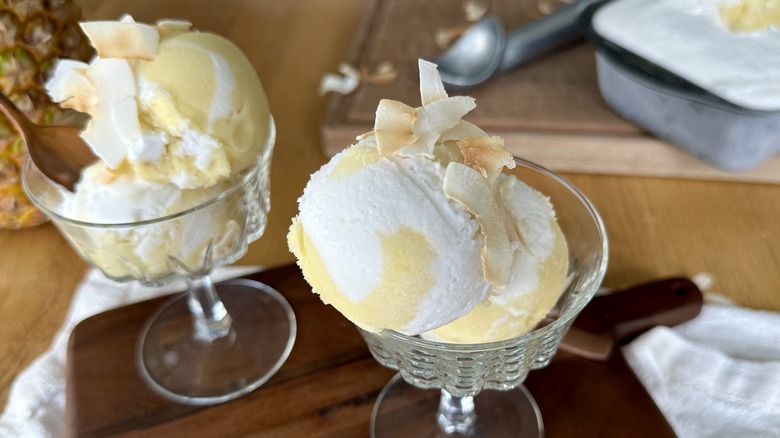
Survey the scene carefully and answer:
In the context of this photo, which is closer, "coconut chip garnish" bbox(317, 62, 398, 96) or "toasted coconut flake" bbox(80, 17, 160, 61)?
"toasted coconut flake" bbox(80, 17, 160, 61)

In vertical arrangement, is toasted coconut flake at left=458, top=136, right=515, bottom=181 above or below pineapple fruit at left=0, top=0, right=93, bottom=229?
above

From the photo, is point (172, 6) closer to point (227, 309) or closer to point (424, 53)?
point (424, 53)

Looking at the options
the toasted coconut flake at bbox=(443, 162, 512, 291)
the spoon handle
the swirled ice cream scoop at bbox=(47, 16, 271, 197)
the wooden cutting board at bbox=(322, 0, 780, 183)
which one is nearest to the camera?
the toasted coconut flake at bbox=(443, 162, 512, 291)

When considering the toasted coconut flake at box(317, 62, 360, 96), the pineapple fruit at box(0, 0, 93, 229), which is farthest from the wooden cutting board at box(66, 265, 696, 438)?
the toasted coconut flake at box(317, 62, 360, 96)

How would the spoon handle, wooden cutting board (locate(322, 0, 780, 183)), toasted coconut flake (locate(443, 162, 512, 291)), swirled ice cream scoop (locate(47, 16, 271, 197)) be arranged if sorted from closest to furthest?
toasted coconut flake (locate(443, 162, 512, 291))
swirled ice cream scoop (locate(47, 16, 271, 197))
wooden cutting board (locate(322, 0, 780, 183))
the spoon handle

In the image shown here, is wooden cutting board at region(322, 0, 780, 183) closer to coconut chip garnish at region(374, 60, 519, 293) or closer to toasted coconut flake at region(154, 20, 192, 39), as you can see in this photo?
toasted coconut flake at region(154, 20, 192, 39)

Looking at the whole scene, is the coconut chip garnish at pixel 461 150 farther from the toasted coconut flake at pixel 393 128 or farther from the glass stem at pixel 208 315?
the glass stem at pixel 208 315

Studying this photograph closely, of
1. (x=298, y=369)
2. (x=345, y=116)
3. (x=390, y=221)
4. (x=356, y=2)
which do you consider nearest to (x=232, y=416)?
(x=298, y=369)
